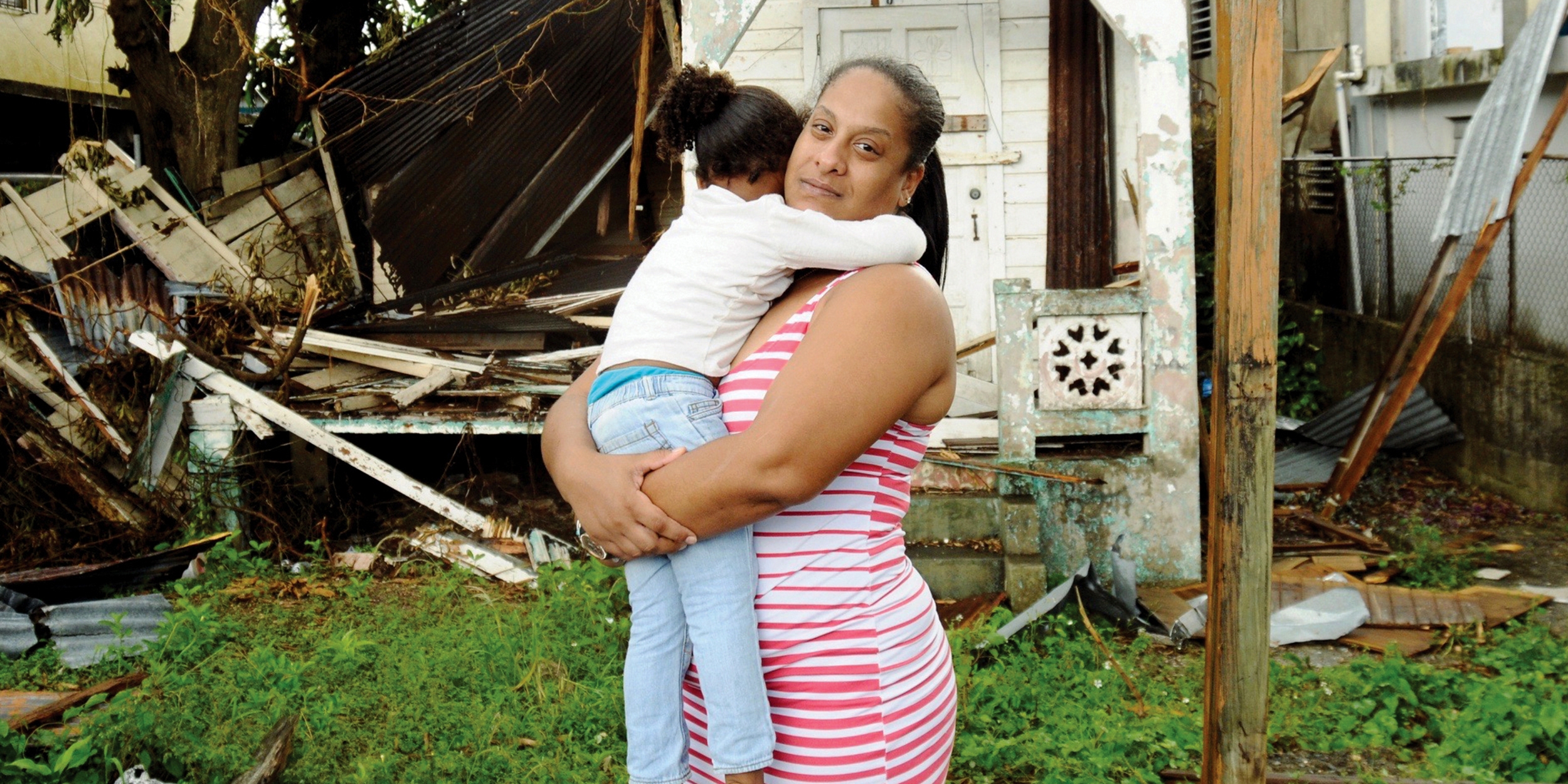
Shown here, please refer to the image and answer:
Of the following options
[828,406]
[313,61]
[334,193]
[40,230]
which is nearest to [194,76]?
[334,193]

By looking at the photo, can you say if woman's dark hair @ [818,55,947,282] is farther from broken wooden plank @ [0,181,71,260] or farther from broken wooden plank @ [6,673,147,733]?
broken wooden plank @ [0,181,71,260]

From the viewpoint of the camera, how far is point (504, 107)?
31.6ft

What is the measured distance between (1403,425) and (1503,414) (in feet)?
2.62

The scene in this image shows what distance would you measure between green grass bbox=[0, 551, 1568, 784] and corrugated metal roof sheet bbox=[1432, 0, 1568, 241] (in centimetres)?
272

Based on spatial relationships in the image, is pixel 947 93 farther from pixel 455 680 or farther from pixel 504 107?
pixel 455 680

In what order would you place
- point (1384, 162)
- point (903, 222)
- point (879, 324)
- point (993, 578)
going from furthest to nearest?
point (1384, 162), point (993, 578), point (903, 222), point (879, 324)

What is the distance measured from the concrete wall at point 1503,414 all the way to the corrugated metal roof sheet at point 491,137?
6.20 meters

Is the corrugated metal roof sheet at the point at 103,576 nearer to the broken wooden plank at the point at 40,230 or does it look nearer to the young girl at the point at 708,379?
the broken wooden plank at the point at 40,230

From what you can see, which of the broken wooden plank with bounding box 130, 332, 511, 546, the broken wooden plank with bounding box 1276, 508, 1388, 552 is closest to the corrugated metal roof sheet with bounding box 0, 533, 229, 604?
the broken wooden plank with bounding box 130, 332, 511, 546

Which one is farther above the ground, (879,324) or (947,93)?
(947,93)

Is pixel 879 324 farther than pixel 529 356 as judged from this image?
No

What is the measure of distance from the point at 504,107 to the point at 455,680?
568 cm

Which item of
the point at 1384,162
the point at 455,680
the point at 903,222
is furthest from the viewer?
the point at 1384,162

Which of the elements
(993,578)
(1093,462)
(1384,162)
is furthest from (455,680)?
(1384,162)
